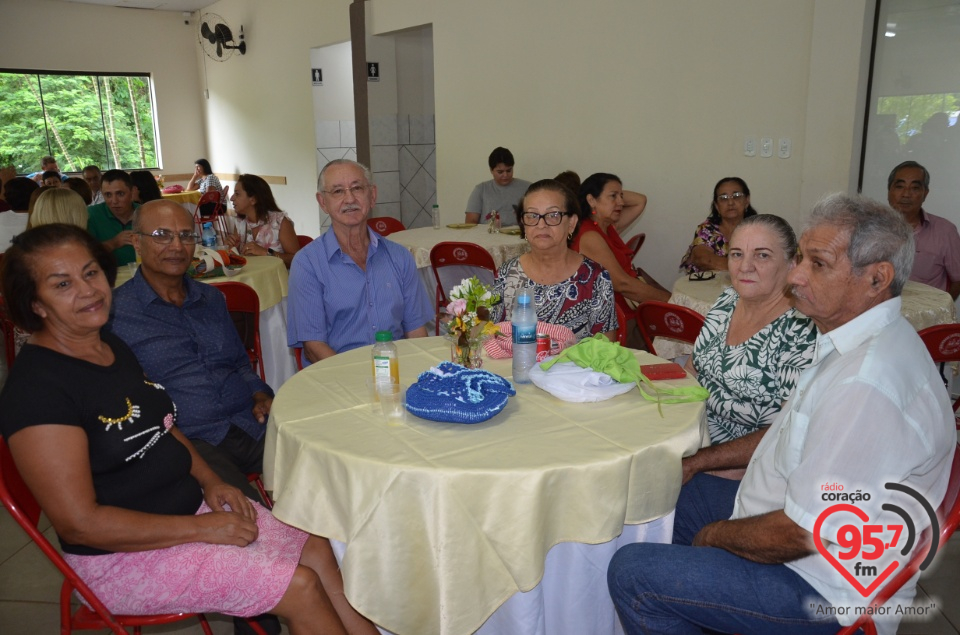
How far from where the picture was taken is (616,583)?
1669 millimetres

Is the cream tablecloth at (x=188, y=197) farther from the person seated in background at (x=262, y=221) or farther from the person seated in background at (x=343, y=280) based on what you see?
the person seated in background at (x=343, y=280)

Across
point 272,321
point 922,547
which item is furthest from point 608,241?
A: point 922,547

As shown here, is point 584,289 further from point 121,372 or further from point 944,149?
point 944,149

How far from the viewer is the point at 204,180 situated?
11.1 m

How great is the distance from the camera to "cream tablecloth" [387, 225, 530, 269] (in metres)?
5.06

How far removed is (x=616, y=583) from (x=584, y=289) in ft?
4.69

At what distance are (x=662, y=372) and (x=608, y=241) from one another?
7.57 feet

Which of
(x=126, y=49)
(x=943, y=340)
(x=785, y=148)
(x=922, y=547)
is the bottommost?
(x=922, y=547)

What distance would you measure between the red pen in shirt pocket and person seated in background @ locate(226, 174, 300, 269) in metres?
3.70

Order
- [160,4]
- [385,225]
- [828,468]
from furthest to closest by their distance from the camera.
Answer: [160,4]
[385,225]
[828,468]

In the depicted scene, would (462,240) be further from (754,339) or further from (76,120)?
(76,120)

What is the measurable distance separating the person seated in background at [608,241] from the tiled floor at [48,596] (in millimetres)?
1925

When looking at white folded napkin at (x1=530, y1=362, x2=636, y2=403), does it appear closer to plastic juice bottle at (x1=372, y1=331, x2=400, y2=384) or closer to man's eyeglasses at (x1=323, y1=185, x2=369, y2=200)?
plastic juice bottle at (x1=372, y1=331, x2=400, y2=384)

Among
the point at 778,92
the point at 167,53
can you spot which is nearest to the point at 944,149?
the point at 778,92
